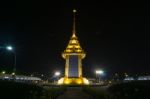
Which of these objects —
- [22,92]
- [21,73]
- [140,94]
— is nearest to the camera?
[140,94]

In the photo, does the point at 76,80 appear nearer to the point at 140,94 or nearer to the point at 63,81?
the point at 63,81

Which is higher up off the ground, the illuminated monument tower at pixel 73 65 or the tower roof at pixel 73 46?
the tower roof at pixel 73 46

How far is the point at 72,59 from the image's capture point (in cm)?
12712

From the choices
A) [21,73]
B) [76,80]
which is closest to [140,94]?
[76,80]

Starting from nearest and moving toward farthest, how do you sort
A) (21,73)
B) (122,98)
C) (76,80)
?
1. (122,98)
2. (76,80)
3. (21,73)

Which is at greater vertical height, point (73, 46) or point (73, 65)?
point (73, 46)

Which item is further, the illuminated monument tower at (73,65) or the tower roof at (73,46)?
the tower roof at (73,46)

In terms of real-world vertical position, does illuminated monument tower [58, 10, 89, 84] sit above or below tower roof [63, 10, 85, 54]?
below

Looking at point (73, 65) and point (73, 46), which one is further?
point (73, 46)

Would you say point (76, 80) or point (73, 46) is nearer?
point (76, 80)

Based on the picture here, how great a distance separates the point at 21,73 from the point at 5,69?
27.8m

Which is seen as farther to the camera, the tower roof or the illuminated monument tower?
the tower roof

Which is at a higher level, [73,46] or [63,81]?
[73,46]

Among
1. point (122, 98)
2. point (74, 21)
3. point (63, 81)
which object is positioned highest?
point (74, 21)
